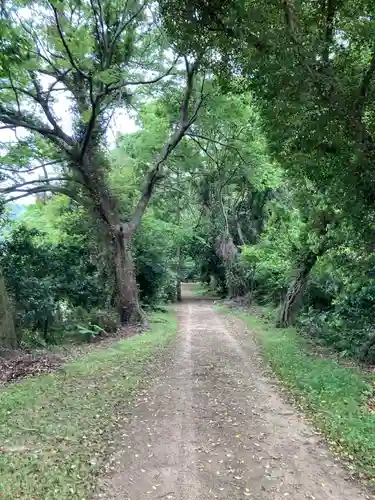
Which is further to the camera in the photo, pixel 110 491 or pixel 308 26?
pixel 308 26

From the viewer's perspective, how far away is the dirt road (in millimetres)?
4078

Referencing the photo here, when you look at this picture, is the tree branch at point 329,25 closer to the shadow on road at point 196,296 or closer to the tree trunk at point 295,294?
the tree trunk at point 295,294

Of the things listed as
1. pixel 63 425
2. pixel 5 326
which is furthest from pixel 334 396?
pixel 5 326

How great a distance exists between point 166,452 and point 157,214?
76.9 feet

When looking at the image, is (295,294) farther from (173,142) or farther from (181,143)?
(181,143)

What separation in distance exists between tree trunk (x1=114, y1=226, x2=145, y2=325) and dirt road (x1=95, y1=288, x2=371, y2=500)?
6.92 m

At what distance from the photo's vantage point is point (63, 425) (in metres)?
5.34

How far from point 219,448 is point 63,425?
207 centimetres

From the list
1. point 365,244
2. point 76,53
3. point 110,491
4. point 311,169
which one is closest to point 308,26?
point 311,169

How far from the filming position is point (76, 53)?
10.4 metres

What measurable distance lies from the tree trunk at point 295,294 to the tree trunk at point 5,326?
9.47 meters

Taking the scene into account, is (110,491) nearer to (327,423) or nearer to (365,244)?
(327,423)

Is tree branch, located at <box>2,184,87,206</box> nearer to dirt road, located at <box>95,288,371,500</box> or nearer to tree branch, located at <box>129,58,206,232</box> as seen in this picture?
tree branch, located at <box>129,58,206,232</box>

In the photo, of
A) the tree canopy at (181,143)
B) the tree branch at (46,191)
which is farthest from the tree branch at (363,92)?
the tree branch at (46,191)
